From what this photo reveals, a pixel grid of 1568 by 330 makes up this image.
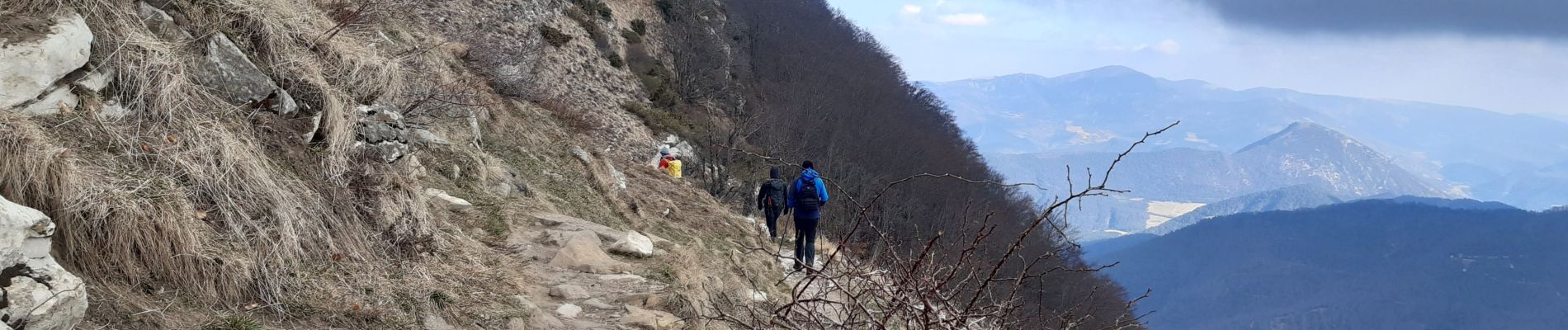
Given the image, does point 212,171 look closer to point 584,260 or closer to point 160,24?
point 160,24

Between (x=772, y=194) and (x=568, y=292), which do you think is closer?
(x=568, y=292)

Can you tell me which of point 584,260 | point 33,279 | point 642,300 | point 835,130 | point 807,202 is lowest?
point 835,130

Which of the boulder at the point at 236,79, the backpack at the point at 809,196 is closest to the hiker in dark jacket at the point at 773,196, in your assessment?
the backpack at the point at 809,196

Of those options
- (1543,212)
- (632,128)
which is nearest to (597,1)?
(632,128)

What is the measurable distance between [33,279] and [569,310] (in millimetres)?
3035

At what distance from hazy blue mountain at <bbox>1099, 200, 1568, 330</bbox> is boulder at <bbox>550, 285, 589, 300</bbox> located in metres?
126

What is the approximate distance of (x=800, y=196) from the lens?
9.28 meters

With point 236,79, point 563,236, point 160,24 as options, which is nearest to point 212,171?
point 236,79

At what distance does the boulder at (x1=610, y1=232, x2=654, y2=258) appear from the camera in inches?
311

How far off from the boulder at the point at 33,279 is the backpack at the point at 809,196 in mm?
6501

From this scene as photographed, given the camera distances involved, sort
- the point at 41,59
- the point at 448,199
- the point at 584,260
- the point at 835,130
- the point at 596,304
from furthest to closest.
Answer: the point at 835,130, the point at 448,199, the point at 584,260, the point at 596,304, the point at 41,59

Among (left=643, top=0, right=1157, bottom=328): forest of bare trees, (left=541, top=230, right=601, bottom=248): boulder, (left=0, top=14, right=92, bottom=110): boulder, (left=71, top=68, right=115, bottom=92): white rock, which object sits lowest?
(left=643, top=0, right=1157, bottom=328): forest of bare trees

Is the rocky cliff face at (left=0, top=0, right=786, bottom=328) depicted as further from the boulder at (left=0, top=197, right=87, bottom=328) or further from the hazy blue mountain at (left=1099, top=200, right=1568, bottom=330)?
the hazy blue mountain at (left=1099, top=200, right=1568, bottom=330)

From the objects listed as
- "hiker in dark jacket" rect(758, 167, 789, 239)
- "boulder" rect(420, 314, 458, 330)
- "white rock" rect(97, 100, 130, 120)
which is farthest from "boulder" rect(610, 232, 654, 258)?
"white rock" rect(97, 100, 130, 120)
